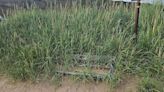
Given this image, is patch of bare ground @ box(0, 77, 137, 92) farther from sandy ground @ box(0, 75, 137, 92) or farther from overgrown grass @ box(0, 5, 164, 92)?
overgrown grass @ box(0, 5, 164, 92)

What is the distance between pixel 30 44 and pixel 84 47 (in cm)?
74

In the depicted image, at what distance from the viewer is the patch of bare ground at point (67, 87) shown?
3850 millimetres

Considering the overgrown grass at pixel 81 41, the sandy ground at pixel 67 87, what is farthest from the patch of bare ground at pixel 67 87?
the overgrown grass at pixel 81 41

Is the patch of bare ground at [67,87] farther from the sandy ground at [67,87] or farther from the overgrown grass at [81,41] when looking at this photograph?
the overgrown grass at [81,41]

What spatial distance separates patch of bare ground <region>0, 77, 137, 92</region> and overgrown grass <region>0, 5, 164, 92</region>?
0.11m

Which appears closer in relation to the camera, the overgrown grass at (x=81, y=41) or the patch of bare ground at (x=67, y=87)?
the patch of bare ground at (x=67, y=87)

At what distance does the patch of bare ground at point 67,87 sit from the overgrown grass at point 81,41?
0.11 meters

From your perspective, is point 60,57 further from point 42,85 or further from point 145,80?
point 145,80

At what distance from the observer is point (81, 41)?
4.39 m

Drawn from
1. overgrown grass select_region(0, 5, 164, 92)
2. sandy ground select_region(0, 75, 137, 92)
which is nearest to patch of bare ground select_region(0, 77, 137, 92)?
sandy ground select_region(0, 75, 137, 92)

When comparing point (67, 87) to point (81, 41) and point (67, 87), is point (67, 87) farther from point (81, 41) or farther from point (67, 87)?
point (81, 41)

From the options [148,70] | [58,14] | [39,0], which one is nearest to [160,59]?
[148,70]

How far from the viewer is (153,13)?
502 cm

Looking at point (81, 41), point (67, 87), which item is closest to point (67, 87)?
point (67, 87)
